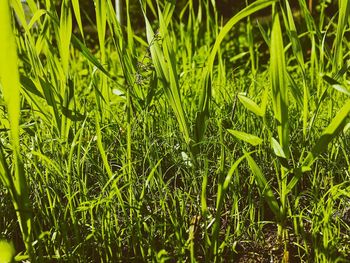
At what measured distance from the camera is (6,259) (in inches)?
35.4

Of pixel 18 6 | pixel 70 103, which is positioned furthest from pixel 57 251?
pixel 18 6

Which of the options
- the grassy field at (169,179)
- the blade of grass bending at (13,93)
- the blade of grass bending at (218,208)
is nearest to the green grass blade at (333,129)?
the grassy field at (169,179)

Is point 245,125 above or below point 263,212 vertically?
above

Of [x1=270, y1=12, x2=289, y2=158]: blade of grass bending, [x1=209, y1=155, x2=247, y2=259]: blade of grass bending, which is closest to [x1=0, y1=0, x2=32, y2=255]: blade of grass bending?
[x1=209, y1=155, x2=247, y2=259]: blade of grass bending

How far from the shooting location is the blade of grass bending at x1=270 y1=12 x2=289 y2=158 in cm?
120

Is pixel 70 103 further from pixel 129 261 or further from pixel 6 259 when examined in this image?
pixel 6 259

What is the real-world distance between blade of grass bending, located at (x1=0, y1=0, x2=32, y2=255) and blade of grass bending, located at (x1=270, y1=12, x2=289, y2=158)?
20.8 inches

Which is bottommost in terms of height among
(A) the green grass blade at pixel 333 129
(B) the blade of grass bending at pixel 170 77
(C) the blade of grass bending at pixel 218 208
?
(C) the blade of grass bending at pixel 218 208

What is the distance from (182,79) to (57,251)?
1.14 metres

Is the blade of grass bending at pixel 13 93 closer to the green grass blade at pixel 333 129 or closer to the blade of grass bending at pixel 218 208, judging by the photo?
the blade of grass bending at pixel 218 208

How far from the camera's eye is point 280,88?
1220 mm

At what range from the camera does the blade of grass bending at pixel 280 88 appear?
120 centimetres

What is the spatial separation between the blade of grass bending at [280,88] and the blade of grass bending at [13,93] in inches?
20.8

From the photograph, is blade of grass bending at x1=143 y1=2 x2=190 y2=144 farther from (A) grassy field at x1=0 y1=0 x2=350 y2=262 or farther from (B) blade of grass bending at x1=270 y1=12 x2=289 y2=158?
(B) blade of grass bending at x1=270 y1=12 x2=289 y2=158
